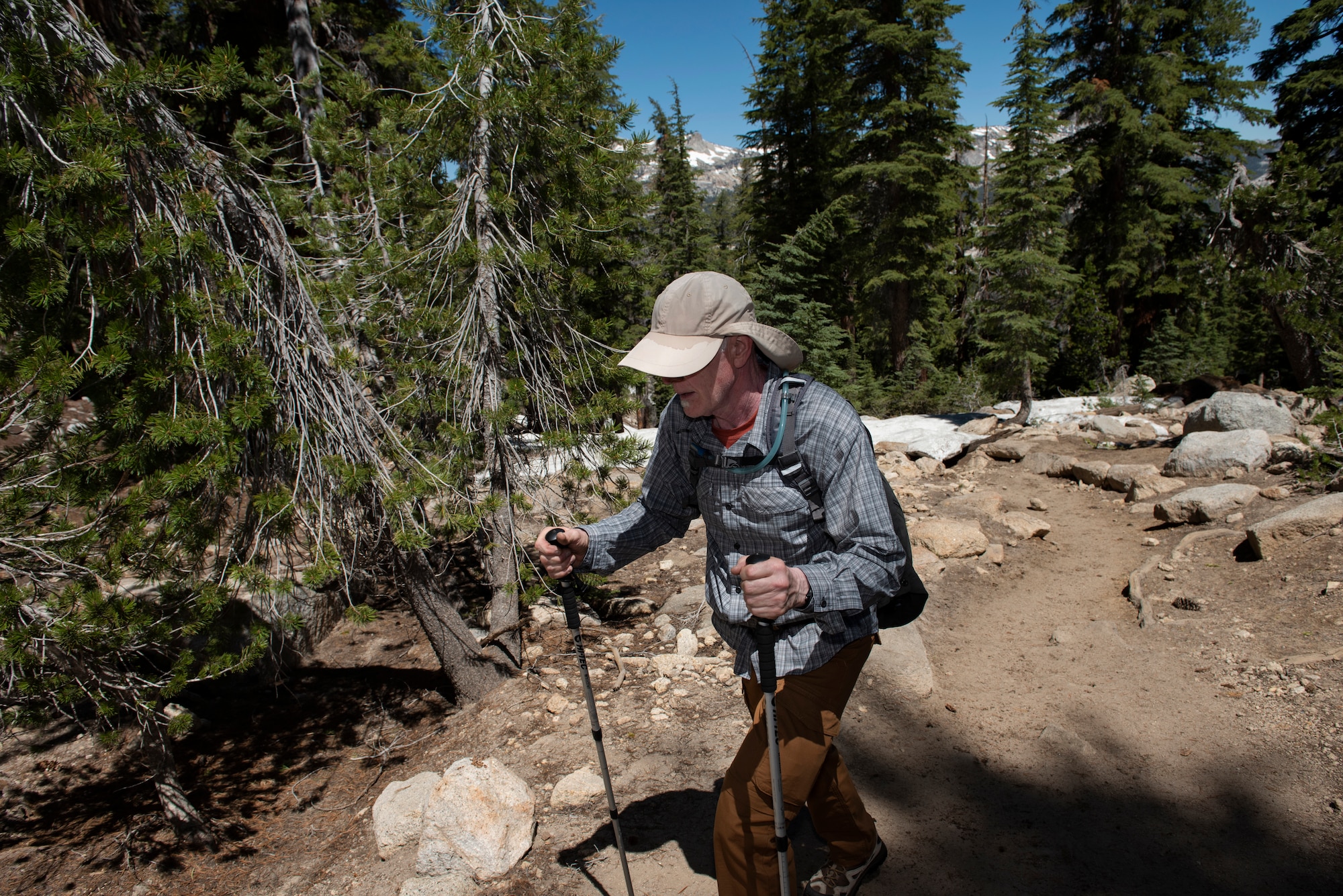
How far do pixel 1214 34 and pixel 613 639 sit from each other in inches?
1030

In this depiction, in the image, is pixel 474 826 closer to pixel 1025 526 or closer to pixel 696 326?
pixel 696 326

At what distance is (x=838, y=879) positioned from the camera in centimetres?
284

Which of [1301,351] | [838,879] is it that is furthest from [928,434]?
[838,879]

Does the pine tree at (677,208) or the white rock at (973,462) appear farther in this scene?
the pine tree at (677,208)

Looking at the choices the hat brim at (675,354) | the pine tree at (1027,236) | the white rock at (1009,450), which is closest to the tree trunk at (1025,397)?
the pine tree at (1027,236)

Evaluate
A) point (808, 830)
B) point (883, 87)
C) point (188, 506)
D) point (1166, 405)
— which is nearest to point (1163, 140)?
point (883, 87)

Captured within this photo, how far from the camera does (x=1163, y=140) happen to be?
2006 centimetres

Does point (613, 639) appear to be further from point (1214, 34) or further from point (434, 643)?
point (1214, 34)

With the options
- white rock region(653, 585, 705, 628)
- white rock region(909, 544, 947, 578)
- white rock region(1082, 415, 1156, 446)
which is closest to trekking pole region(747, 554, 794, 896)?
white rock region(653, 585, 705, 628)

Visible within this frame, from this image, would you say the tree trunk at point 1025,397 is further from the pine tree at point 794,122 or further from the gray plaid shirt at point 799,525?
the gray plaid shirt at point 799,525

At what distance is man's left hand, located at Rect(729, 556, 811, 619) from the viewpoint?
1842mm

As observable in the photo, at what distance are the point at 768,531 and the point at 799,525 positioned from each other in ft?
0.33

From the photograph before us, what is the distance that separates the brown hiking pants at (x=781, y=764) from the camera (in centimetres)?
221

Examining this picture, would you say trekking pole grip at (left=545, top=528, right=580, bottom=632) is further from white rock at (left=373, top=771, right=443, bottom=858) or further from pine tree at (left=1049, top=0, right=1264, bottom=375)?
pine tree at (left=1049, top=0, right=1264, bottom=375)
